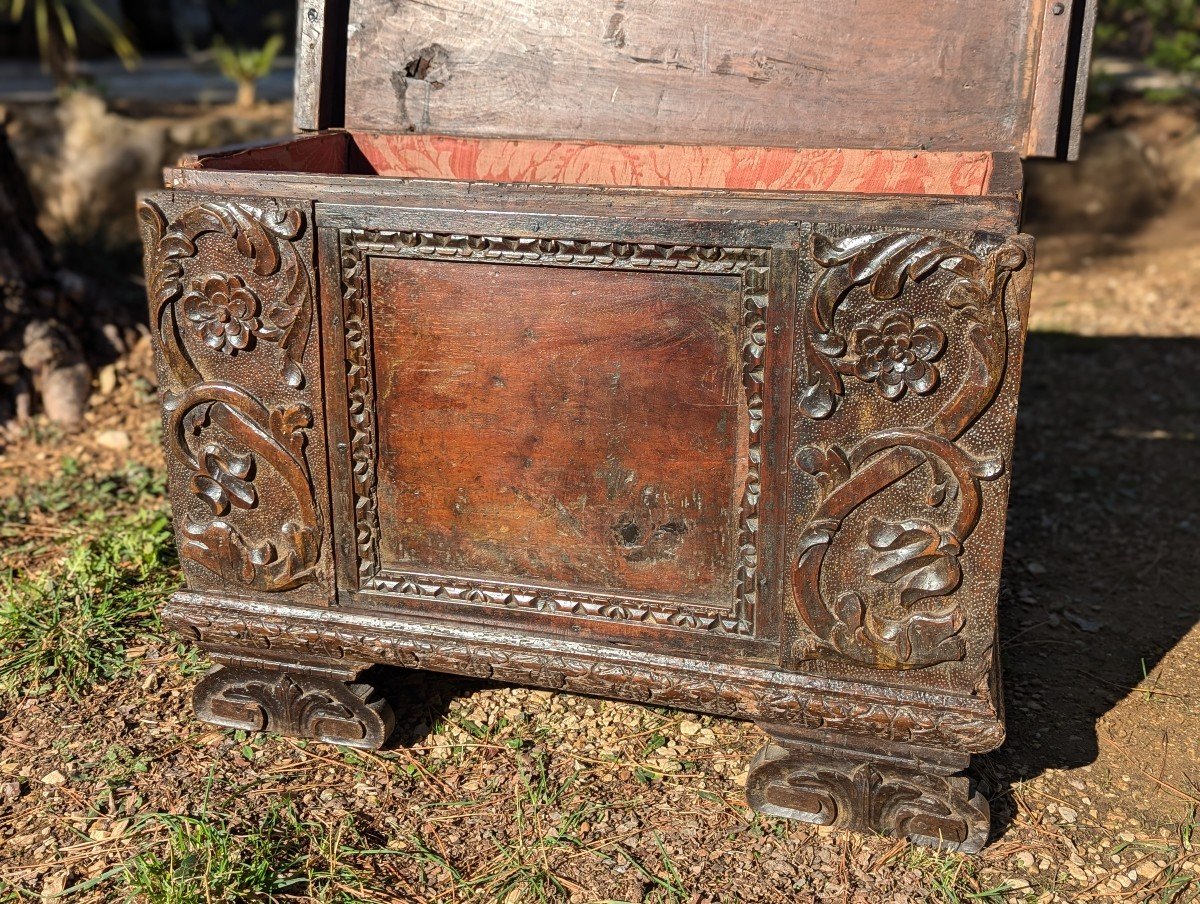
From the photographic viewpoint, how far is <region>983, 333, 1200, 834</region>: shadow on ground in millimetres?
2648

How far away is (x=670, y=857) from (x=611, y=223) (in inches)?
44.5

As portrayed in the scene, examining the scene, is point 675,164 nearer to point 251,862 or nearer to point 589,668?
point 589,668

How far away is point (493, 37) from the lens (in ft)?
9.45

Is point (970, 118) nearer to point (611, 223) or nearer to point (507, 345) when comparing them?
point (611, 223)

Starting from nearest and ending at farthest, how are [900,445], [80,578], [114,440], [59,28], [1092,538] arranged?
[900,445] → [80,578] → [1092,538] → [114,440] → [59,28]

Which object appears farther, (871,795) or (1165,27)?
(1165,27)

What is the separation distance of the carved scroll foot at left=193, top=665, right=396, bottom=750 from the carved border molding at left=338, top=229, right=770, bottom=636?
256 mm

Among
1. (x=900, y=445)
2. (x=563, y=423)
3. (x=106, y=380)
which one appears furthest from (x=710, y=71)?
(x=106, y=380)

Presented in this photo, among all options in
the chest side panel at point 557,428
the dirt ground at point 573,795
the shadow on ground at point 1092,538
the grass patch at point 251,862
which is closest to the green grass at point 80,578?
the dirt ground at point 573,795

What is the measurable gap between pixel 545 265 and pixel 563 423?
0.28 metres

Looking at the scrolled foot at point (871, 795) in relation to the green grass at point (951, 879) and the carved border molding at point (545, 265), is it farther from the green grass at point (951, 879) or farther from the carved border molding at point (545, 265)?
the carved border molding at point (545, 265)

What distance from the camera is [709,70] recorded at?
110 inches

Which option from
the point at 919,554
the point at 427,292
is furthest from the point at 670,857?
the point at 427,292

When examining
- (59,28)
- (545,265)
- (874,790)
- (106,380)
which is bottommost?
(874,790)
